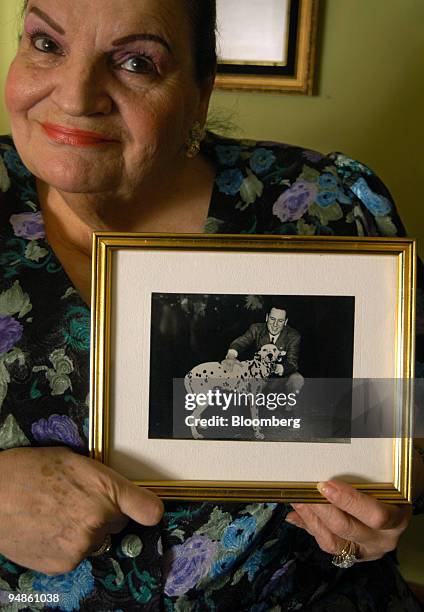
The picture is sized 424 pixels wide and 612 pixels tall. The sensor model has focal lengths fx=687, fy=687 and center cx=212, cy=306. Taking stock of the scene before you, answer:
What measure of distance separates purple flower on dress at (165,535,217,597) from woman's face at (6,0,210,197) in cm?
49

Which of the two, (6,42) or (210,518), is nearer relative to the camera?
(210,518)

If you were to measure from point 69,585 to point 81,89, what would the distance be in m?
0.65

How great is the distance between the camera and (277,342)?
0.77 m

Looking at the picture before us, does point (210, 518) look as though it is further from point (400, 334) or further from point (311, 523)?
point (400, 334)

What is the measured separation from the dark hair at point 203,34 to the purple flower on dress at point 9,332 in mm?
426

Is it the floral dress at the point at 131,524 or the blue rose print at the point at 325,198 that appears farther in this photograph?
the blue rose print at the point at 325,198

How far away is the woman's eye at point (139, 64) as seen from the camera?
0.86m

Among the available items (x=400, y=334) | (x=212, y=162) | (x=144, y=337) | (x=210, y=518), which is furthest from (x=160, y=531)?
(x=212, y=162)

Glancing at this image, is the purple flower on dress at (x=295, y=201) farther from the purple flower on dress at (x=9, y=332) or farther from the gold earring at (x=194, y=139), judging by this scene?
the purple flower on dress at (x=9, y=332)

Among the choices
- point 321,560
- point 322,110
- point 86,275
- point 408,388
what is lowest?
point 321,560

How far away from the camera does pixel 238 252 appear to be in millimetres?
761

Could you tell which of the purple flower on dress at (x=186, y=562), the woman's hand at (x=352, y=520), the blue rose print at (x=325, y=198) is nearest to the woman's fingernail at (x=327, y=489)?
the woman's hand at (x=352, y=520)

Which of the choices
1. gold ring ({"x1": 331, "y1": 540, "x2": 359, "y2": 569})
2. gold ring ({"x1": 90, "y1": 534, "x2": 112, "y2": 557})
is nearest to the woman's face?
gold ring ({"x1": 90, "y1": 534, "x2": 112, "y2": 557})

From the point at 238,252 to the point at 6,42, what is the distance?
964mm
